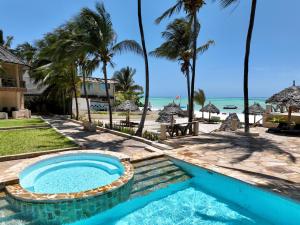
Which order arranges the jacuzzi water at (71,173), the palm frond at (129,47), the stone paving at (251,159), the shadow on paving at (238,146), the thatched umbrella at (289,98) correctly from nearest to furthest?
the stone paving at (251,159) → the jacuzzi water at (71,173) → the shadow on paving at (238,146) → the thatched umbrella at (289,98) → the palm frond at (129,47)

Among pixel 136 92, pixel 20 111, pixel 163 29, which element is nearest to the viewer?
pixel 163 29

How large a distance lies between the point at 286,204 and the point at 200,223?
2.02m

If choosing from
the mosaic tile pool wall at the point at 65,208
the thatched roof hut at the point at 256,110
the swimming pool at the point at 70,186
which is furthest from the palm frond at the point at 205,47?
the mosaic tile pool wall at the point at 65,208

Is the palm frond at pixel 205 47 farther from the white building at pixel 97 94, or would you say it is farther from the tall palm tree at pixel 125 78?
the tall palm tree at pixel 125 78

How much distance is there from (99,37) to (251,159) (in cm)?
1152

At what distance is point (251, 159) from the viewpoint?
7.63 metres

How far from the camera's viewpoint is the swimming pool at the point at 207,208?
14.6 feet

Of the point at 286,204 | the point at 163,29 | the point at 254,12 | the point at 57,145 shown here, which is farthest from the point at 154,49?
the point at 286,204

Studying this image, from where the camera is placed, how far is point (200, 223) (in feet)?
14.3

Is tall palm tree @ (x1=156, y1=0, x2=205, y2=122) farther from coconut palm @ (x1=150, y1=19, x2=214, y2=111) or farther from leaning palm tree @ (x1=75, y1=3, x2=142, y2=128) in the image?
leaning palm tree @ (x1=75, y1=3, x2=142, y2=128)

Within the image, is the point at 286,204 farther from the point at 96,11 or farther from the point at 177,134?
the point at 96,11

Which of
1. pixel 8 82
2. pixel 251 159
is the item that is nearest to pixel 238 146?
pixel 251 159

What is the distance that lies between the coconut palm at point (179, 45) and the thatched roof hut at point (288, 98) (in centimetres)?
602

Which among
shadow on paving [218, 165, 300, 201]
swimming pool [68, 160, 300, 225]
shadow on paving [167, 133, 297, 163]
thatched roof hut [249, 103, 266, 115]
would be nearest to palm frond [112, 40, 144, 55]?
shadow on paving [167, 133, 297, 163]
